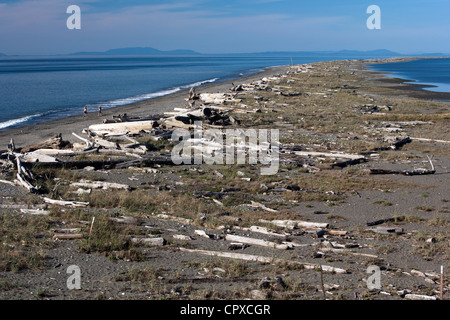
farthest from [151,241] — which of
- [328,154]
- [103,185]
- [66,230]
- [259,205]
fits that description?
[328,154]

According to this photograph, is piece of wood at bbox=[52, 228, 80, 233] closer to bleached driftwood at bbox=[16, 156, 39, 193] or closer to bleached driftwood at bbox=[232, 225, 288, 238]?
bleached driftwood at bbox=[16, 156, 39, 193]

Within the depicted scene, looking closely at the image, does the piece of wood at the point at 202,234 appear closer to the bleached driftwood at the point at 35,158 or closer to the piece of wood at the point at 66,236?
the piece of wood at the point at 66,236

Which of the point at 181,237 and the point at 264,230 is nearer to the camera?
the point at 181,237

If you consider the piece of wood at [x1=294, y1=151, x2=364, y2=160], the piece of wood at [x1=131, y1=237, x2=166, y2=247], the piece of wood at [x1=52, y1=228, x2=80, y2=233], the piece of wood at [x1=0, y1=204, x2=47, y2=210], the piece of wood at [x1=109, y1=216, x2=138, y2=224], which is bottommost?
the piece of wood at [x1=131, y1=237, x2=166, y2=247]

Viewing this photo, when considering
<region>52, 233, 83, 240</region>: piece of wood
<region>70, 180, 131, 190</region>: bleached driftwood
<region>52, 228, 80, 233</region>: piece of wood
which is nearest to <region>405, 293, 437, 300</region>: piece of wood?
<region>52, 233, 83, 240</region>: piece of wood

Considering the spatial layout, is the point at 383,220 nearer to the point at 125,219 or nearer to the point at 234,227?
the point at 234,227

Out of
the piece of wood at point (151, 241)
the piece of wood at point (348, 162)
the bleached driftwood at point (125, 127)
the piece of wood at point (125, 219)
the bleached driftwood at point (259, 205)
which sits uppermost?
the bleached driftwood at point (125, 127)

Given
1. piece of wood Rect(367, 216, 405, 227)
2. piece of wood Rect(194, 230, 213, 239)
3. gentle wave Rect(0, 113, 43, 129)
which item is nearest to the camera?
piece of wood Rect(194, 230, 213, 239)

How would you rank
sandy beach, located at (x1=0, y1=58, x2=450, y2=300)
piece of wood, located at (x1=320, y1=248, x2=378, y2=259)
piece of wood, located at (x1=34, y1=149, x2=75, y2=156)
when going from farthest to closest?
piece of wood, located at (x1=34, y1=149, x2=75, y2=156)
piece of wood, located at (x1=320, y1=248, x2=378, y2=259)
sandy beach, located at (x1=0, y1=58, x2=450, y2=300)

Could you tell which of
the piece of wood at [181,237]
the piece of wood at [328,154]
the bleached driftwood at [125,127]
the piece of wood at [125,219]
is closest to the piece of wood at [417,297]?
the piece of wood at [181,237]

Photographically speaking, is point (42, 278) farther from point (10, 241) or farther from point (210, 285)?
point (210, 285)

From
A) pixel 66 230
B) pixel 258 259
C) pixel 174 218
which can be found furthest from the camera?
pixel 174 218
